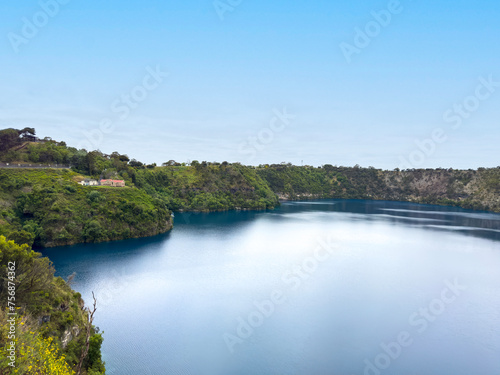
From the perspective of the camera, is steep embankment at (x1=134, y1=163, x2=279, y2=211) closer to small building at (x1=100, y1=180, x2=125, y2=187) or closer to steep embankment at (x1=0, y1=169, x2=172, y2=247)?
small building at (x1=100, y1=180, x2=125, y2=187)

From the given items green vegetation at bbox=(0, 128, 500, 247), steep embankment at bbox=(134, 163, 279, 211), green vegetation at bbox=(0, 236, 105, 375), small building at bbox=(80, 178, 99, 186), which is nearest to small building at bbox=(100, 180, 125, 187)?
small building at bbox=(80, 178, 99, 186)

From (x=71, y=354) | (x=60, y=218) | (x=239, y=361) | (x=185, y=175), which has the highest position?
(x=185, y=175)

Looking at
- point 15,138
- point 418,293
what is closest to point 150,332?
point 418,293

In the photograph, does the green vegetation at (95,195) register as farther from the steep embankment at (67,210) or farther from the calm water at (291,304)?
the calm water at (291,304)

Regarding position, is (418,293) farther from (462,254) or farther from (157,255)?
(157,255)

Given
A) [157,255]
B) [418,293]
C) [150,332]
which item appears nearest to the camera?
[150,332]

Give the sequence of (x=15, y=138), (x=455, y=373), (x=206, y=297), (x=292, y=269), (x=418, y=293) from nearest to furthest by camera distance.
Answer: (x=455, y=373), (x=206, y=297), (x=418, y=293), (x=292, y=269), (x=15, y=138)

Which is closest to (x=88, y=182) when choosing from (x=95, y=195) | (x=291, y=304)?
(x=95, y=195)

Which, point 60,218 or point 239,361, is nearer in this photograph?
point 239,361
